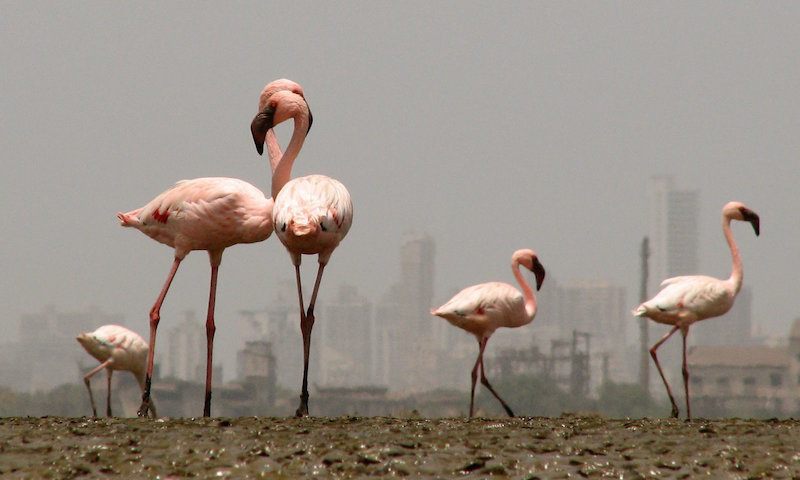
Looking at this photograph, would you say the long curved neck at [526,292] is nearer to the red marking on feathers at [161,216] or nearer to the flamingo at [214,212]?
the flamingo at [214,212]

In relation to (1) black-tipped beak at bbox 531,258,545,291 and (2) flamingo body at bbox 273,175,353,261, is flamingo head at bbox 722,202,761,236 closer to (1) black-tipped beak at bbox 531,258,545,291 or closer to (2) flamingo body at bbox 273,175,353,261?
(1) black-tipped beak at bbox 531,258,545,291

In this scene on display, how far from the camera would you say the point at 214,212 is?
13.6 meters

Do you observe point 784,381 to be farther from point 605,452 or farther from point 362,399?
point 605,452

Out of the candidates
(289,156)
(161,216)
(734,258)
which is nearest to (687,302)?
(734,258)

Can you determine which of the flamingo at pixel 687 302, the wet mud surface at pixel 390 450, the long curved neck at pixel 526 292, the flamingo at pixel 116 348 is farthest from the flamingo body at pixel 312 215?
the flamingo at pixel 116 348

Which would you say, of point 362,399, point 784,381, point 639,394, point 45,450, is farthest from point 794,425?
point 784,381

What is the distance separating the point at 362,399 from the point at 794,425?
135 metres

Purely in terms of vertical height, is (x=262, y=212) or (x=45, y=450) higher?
(x=262, y=212)

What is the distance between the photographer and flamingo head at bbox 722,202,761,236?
Result: 18.9m

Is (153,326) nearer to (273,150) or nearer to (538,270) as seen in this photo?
(273,150)

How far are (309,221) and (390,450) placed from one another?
3.30 metres

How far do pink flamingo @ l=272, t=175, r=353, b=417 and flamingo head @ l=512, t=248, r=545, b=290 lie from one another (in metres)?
6.92

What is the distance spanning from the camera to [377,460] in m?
9.69

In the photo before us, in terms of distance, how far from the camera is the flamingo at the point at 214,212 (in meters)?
13.6
